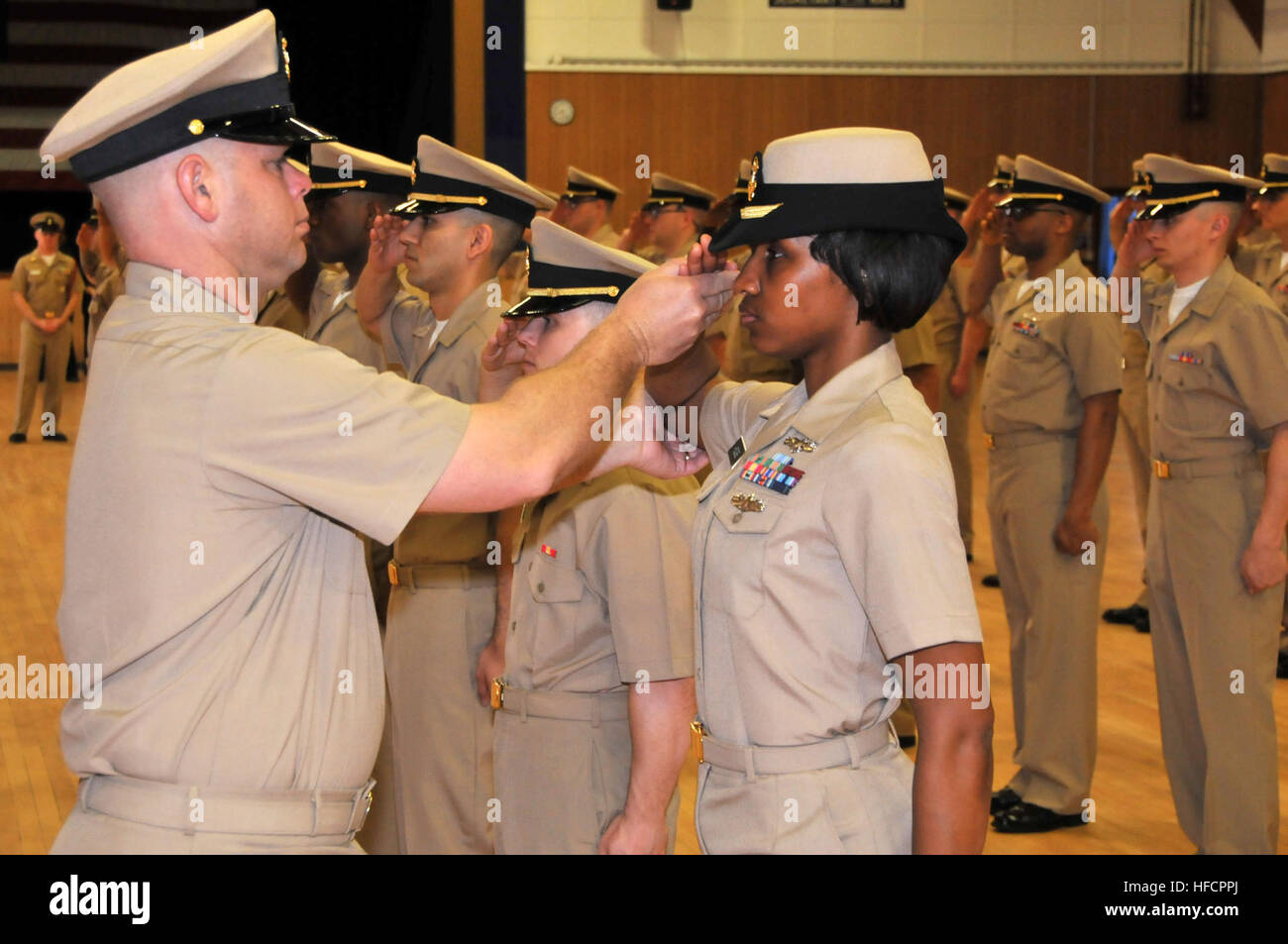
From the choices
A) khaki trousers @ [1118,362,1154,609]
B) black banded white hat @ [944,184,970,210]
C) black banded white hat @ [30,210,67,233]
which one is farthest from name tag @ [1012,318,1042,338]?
black banded white hat @ [30,210,67,233]

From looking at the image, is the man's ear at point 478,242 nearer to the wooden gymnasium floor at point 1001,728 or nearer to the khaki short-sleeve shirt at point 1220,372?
the wooden gymnasium floor at point 1001,728

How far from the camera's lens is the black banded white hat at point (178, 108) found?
1672mm

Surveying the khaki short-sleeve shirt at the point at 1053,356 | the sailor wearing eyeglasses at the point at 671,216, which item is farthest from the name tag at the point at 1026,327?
the sailor wearing eyeglasses at the point at 671,216

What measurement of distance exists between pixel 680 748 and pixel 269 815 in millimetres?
903

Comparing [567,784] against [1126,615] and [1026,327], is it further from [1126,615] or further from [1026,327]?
[1126,615]

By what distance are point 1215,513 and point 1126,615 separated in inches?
117

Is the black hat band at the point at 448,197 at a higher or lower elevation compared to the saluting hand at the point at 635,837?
higher

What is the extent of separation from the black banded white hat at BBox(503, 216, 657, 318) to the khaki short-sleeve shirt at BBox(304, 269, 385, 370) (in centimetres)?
144

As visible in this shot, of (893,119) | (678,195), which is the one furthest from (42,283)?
(893,119)

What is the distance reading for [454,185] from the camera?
3.69 meters

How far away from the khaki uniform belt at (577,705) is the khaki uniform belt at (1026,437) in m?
2.23

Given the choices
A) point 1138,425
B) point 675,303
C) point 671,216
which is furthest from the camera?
point 671,216

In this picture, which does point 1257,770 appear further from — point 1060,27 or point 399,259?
point 1060,27

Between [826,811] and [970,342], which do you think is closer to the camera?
[826,811]
